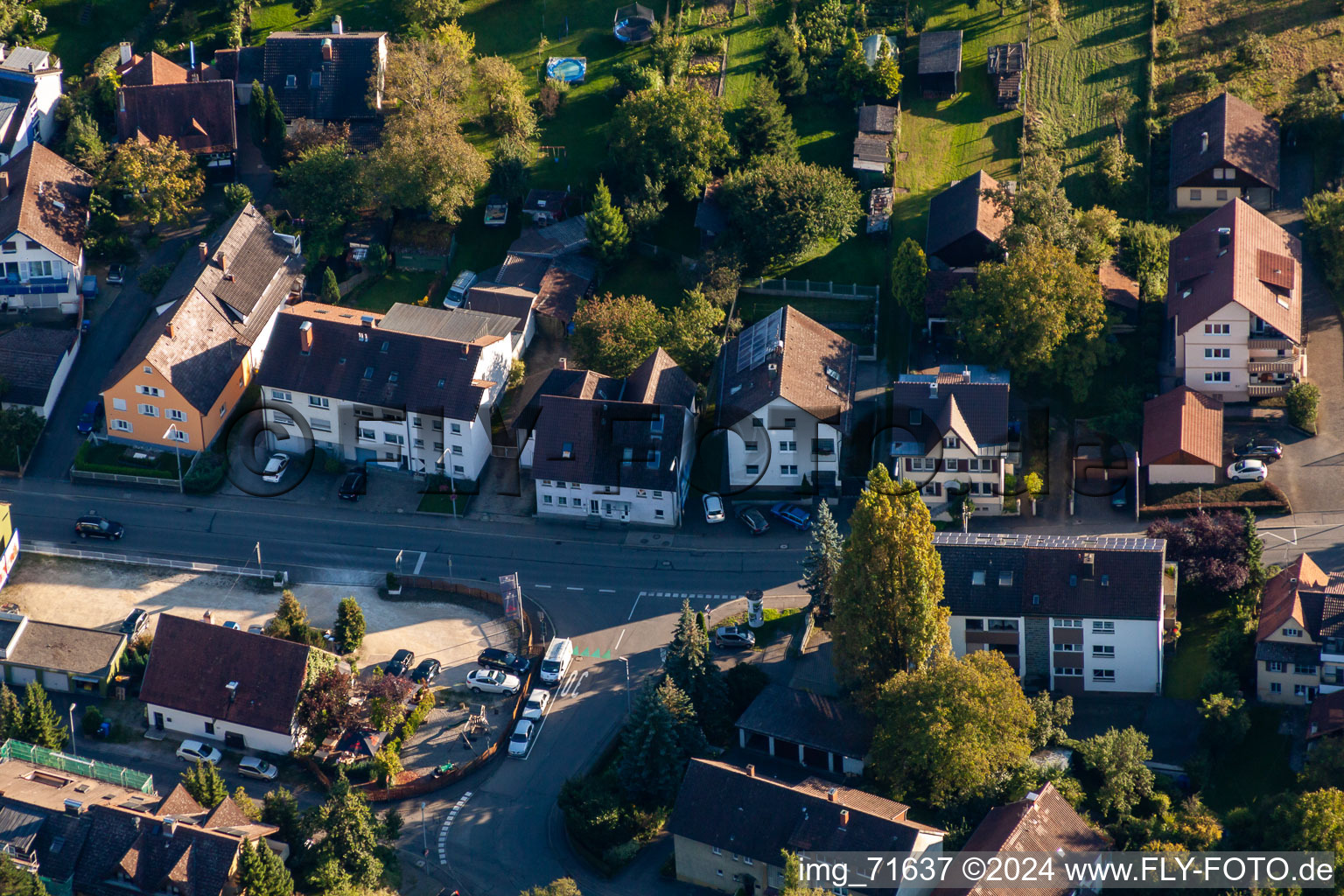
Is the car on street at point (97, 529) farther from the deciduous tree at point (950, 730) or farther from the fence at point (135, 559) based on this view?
the deciduous tree at point (950, 730)

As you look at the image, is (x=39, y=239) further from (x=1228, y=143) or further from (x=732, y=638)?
(x=1228, y=143)

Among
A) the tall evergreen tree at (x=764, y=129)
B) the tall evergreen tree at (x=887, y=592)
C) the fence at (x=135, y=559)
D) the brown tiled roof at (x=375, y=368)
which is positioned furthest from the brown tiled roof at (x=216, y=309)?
the tall evergreen tree at (x=887, y=592)

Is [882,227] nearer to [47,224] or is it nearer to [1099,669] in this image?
[1099,669]

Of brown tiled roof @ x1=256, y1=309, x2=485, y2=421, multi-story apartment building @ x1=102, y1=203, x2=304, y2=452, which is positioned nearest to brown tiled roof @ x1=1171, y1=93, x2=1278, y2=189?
brown tiled roof @ x1=256, y1=309, x2=485, y2=421

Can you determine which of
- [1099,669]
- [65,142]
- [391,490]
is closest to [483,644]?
[391,490]

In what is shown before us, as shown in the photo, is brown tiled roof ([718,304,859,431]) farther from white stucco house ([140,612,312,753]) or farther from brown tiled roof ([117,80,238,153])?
brown tiled roof ([117,80,238,153])
